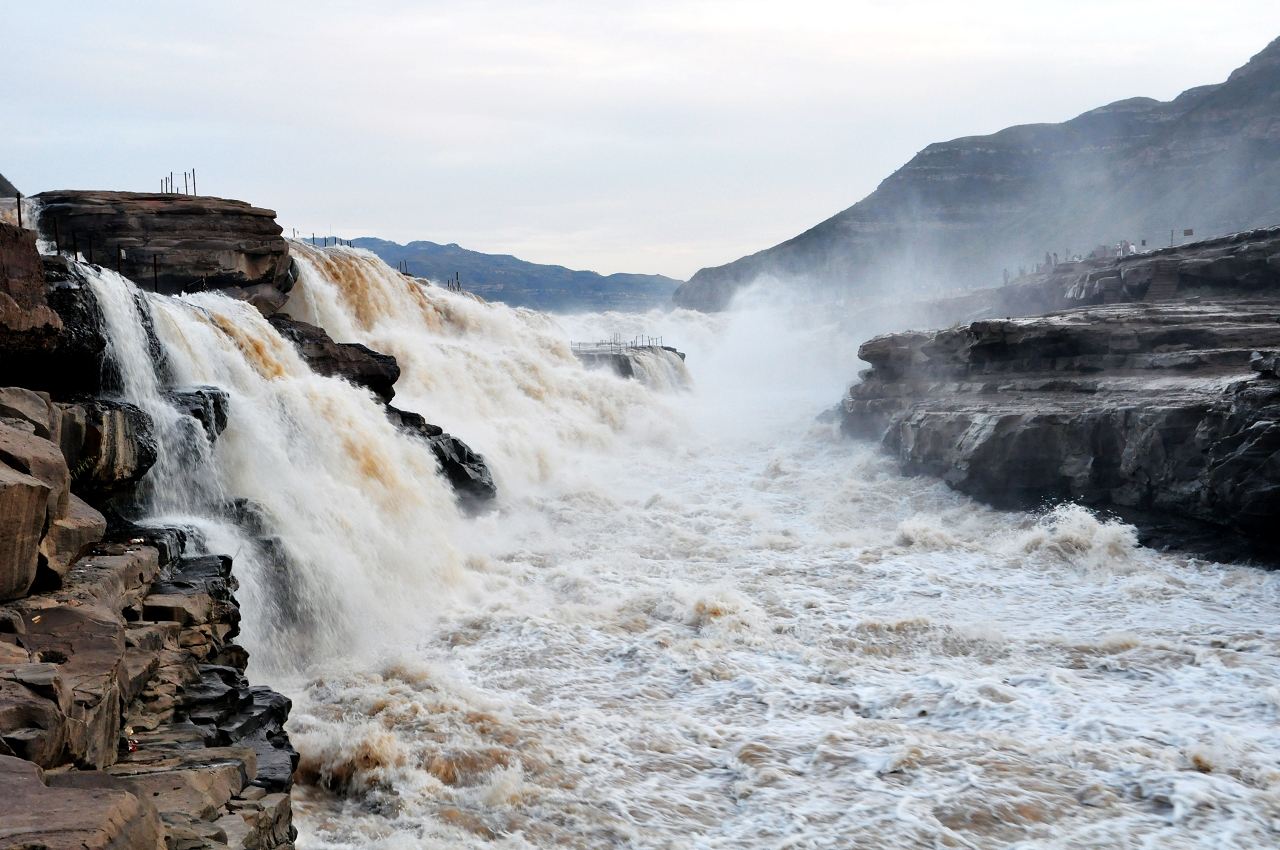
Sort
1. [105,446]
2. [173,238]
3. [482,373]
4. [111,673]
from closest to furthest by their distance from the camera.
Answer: [111,673]
[105,446]
[173,238]
[482,373]

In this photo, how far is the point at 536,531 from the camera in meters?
17.8

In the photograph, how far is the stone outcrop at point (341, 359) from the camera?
17.8 meters

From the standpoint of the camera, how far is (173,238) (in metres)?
19.2

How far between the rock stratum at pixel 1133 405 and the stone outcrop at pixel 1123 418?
25 millimetres

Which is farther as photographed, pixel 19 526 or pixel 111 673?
pixel 19 526

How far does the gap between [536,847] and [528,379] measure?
20.2 meters

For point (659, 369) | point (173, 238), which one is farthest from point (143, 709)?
point (659, 369)

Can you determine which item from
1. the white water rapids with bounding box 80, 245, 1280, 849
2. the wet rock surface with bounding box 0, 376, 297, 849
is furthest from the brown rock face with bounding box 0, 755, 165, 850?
the white water rapids with bounding box 80, 245, 1280, 849

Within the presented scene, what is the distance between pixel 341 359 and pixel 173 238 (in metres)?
4.40

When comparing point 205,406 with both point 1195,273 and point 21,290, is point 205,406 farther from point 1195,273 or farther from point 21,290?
point 1195,273

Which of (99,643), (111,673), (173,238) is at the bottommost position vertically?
(111,673)

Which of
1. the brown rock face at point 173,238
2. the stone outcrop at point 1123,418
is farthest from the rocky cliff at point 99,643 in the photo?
the stone outcrop at point 1123,418

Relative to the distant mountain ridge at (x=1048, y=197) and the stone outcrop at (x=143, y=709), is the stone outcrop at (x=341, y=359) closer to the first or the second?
the stone outcrop at (x=143, y=709)

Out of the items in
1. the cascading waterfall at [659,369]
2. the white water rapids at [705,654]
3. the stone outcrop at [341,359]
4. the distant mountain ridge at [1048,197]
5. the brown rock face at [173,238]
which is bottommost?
the white water rapids at [705,654]
